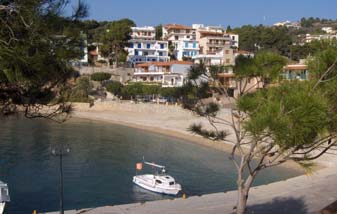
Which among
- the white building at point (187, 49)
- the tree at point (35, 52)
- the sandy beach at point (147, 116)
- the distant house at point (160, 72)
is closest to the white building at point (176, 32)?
the white building at point (187, 49)

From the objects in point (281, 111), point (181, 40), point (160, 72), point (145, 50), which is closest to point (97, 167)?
point (281, 111)

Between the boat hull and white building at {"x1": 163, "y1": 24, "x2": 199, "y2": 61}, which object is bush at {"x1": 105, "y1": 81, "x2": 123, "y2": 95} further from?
the boat hull

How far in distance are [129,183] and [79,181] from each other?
2573 mm

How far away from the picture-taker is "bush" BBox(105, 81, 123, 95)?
62.3 meters

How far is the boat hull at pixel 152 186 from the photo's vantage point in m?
23.3

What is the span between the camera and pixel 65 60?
6.07m

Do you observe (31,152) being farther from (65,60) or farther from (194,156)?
(65,60)

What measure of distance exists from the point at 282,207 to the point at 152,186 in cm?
Answer: 907

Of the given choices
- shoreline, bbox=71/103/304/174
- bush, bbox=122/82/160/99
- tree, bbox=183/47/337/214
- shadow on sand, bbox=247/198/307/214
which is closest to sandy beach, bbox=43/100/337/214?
shadow on sand, bbox=247/198/307/214

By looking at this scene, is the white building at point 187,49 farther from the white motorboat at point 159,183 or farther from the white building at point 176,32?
the white motorboat at point 159,183

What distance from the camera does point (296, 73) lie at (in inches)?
314

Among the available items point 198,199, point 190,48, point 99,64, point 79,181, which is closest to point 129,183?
point 79,181

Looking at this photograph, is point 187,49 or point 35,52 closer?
point 35,52

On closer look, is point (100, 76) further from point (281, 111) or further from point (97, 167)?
point (281, 111)
